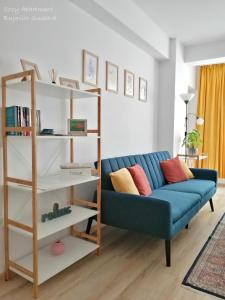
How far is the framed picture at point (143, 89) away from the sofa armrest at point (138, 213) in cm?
194

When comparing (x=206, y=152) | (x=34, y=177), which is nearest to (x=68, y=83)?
(x=34, y=177)

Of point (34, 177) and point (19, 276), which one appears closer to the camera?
point (34, 177)

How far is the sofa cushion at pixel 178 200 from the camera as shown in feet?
7.65

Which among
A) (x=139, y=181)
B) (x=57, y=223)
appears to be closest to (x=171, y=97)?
(x=139, y=181)

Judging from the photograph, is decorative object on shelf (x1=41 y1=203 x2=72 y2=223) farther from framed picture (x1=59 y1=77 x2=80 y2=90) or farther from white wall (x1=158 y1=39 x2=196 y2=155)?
white wall (x1=158 y1=39 x2=196 y2=155)

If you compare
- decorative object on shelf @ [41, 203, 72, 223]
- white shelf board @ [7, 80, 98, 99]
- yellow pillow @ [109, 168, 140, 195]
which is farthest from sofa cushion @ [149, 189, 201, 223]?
white shelf board @ [7, 80, 98, 99]

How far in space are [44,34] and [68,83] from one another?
46 cm

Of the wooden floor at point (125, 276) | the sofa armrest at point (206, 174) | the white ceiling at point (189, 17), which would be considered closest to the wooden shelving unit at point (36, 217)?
the wooden floor at point (125, 276)

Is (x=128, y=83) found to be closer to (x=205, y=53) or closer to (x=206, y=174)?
(x=206, y=174)

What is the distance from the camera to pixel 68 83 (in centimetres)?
242

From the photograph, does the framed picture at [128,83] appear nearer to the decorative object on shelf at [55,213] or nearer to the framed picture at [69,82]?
the framed picture at [69,82]

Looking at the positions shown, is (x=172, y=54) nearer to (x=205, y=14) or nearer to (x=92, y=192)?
(x=205, y=14)

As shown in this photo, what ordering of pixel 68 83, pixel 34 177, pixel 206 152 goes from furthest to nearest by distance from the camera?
pixel 206 152 → pixel 68 83 → pixel 34 177

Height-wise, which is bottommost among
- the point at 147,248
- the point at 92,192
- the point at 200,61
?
the point at 147,248
